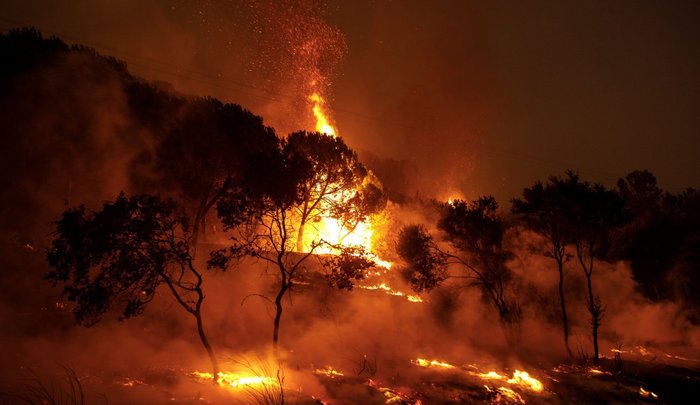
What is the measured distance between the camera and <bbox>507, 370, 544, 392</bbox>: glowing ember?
49.7 feet

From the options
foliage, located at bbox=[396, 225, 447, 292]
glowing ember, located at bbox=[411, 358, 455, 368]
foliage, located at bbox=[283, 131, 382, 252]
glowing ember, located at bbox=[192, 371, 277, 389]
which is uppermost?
foliage, located at bbox=[283, 131, 382, 252]

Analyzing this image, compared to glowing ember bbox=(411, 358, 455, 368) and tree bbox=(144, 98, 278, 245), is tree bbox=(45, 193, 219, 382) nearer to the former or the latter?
glowing ember bbox=(411, 358, 455, 368)

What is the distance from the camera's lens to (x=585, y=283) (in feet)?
86.0

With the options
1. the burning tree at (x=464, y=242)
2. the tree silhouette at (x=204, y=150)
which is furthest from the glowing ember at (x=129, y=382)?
the burning tree at (x=464, y=242)

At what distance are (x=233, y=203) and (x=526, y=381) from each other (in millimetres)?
12684

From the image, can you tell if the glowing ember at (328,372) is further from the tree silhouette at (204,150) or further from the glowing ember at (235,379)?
the tree silhouette at (204,150)

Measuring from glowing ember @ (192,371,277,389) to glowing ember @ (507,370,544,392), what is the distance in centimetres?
931

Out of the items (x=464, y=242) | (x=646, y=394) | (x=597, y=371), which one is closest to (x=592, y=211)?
(x=464, y=242)

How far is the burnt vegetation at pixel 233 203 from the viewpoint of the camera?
1438cm

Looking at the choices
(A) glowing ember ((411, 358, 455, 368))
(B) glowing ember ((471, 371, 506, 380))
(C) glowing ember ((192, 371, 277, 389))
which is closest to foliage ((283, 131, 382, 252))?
(C) glowing ember ((192, 371, 277, 389))

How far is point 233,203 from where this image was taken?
12523 mm

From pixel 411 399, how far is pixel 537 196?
13062mm

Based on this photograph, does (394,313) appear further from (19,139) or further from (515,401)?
(19,139)

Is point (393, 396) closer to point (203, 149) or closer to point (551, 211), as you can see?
point (551, 211)
